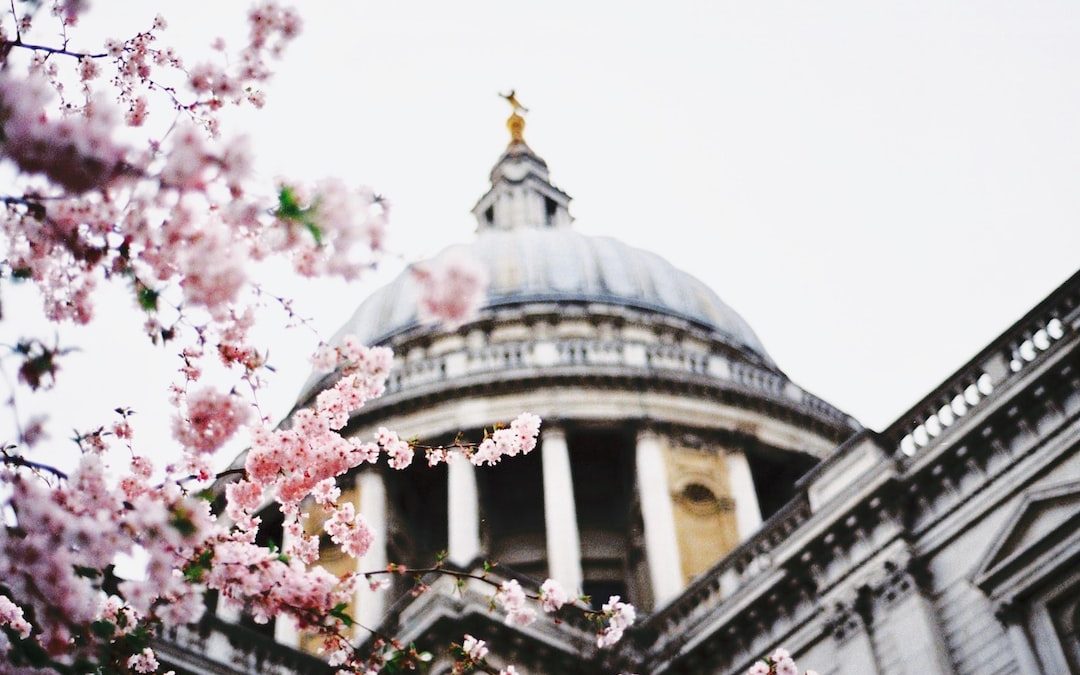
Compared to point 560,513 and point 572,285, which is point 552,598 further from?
point 572,285

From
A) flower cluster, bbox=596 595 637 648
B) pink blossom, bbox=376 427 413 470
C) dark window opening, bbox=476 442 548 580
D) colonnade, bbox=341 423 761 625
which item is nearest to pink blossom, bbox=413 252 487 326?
flower cluster, bbox=596 595 637 648

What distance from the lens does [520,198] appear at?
4466 cm

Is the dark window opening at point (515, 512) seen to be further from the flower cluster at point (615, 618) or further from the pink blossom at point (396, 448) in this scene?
the flower cluster at point (615, 618)

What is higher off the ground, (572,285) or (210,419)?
(572,285)

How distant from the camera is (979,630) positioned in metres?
13.8

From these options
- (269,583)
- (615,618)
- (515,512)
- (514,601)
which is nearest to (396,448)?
(514,601)

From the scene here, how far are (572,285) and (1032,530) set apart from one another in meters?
22.3

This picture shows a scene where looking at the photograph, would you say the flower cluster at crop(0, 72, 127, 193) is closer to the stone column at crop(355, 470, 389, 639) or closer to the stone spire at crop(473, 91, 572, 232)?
the stone column at crop(355, 470, 389, 639)

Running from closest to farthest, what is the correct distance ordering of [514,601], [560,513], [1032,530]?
[514,601] → [1032,530] → [560,513]

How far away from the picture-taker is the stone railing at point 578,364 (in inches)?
1165

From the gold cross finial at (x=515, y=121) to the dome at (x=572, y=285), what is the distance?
9.27 meters

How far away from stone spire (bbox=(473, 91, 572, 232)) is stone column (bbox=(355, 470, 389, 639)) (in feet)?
53.4

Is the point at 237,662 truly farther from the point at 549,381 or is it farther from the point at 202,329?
the point at 549,381

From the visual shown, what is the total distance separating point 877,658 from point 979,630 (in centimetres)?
132
